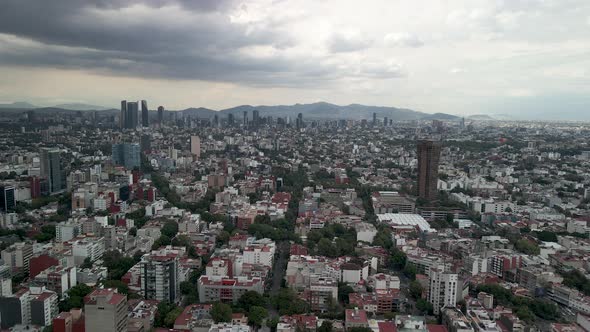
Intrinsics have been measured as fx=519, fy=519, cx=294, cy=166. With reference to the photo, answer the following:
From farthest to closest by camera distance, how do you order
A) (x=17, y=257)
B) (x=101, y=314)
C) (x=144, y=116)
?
(x=144, y=116) < (x=17, y=257) < (x=101, y=314)

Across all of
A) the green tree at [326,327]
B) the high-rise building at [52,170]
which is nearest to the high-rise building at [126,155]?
the high-rise building at [52,170]

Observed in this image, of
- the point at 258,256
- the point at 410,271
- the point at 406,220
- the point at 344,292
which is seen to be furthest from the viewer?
the point at 406,220

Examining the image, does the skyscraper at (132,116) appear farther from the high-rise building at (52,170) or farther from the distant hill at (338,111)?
the distant hill at (338,111)

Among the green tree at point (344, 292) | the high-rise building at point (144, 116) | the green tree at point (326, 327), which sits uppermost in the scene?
the high-rise building at point (144, 116)

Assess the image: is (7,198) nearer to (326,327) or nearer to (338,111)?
(326,327)

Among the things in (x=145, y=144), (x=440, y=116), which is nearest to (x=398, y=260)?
(x=145, y=144)

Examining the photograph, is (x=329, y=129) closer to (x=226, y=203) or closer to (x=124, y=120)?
(x=124, y=120)
